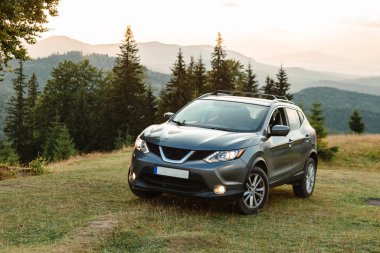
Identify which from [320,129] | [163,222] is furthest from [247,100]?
[320,129]

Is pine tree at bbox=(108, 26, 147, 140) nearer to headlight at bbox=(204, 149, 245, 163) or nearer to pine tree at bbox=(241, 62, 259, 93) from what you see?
pine tree at bbox=(241, 62, 259, 93)

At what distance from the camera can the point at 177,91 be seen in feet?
213

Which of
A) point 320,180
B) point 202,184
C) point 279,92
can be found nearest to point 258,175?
A: point 202,184

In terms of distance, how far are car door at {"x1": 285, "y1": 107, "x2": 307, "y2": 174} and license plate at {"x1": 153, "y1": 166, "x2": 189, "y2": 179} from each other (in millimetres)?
2961

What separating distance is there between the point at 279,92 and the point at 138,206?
64561 millimetres

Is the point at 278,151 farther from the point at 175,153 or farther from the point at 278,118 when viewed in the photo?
the point at 175,153

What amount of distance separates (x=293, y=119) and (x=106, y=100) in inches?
2244

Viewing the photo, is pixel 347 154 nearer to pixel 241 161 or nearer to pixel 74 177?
pixel 74 177

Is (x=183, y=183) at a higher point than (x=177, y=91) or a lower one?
lower

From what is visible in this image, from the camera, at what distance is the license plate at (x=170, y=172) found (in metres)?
7.81

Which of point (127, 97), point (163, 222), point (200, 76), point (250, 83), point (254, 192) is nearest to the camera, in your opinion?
point (163, 222)

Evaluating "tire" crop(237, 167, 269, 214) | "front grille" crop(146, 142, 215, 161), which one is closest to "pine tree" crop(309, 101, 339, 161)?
"tire" crop(237, 167, 269, 214)

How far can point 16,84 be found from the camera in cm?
7369

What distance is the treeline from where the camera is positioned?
64.2 m
